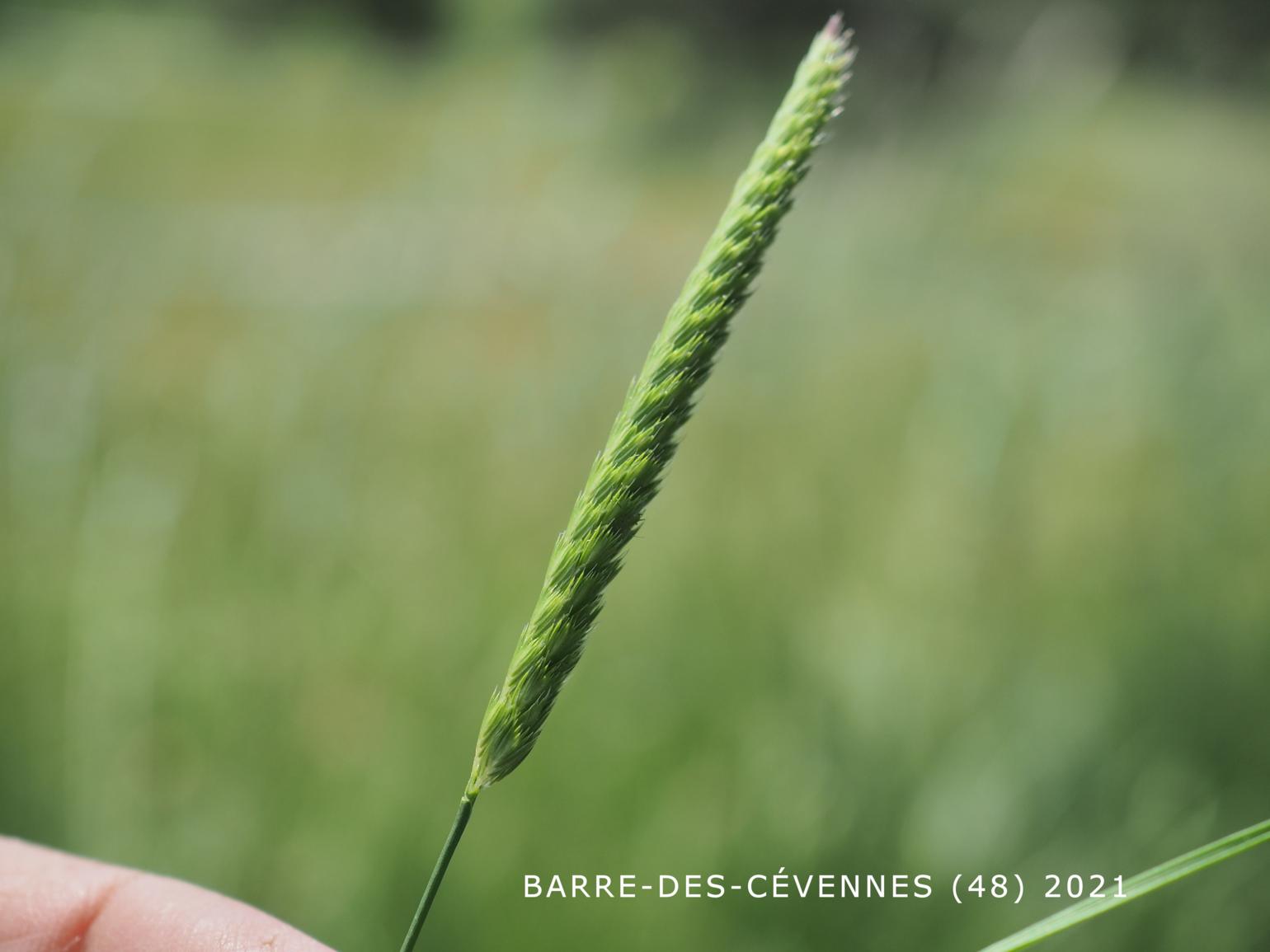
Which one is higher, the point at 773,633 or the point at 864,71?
the point at 864,71

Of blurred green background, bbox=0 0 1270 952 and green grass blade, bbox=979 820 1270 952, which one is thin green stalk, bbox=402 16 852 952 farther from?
blurred green background, bbox=0 0 1270 952

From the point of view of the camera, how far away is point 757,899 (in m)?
0.72

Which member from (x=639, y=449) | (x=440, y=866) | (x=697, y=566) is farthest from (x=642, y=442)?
(x=697, y=566)

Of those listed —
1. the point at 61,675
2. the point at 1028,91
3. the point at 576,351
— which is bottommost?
the point at 61,675

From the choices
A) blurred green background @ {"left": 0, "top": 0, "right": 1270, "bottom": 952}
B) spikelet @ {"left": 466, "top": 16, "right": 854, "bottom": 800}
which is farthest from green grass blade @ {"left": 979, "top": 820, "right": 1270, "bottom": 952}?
blurred green background @ {"left": 0, "top": 0, "right": 1270, "bottom": 952}

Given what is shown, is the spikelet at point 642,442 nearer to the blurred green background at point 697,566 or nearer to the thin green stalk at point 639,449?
the thin green stalk at point 639,449

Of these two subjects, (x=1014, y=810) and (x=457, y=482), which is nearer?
(x=1014, y=810)

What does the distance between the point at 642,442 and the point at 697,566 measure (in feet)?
2.79

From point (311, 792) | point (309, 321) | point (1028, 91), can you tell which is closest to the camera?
point (311, 792)

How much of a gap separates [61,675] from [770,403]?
97 cm

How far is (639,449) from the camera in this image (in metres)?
0.24

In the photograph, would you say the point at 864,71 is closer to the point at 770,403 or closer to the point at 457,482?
the point at 770,403

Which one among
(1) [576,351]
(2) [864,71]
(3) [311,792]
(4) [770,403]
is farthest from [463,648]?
(2) [864,71]

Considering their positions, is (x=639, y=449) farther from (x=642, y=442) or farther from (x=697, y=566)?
(x=697, y=566)
